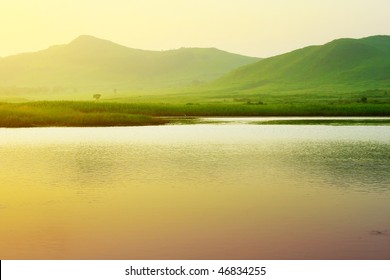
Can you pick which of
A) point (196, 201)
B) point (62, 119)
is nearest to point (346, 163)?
point (196, 201)

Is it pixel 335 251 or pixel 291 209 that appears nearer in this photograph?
pixel 335 251

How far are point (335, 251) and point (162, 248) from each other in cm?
581

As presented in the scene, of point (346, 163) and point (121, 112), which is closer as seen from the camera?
point (346, 163)

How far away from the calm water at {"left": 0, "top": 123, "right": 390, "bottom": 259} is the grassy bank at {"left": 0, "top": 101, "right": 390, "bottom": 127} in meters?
30.6

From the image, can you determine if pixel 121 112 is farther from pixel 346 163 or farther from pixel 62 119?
pixel 346 163

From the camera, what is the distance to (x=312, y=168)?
126ft

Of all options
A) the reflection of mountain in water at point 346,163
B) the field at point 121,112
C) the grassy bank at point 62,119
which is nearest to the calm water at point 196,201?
the reflection of mountain in water at point 346,163

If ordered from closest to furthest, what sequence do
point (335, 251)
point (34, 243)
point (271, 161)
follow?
1. point (335, 251)
2. point (34, 243)
3. point (271, 161)

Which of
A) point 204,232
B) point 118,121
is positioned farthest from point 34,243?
point 118,121

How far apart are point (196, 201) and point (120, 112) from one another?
7395 centimetres

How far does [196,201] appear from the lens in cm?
2805

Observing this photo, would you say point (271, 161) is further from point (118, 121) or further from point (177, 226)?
point (118, 121)

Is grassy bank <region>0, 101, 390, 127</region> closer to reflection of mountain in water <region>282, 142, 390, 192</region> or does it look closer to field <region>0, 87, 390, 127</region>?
field <region>0, 87, 390, 127</region>

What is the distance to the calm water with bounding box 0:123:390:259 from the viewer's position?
67.1 ft
